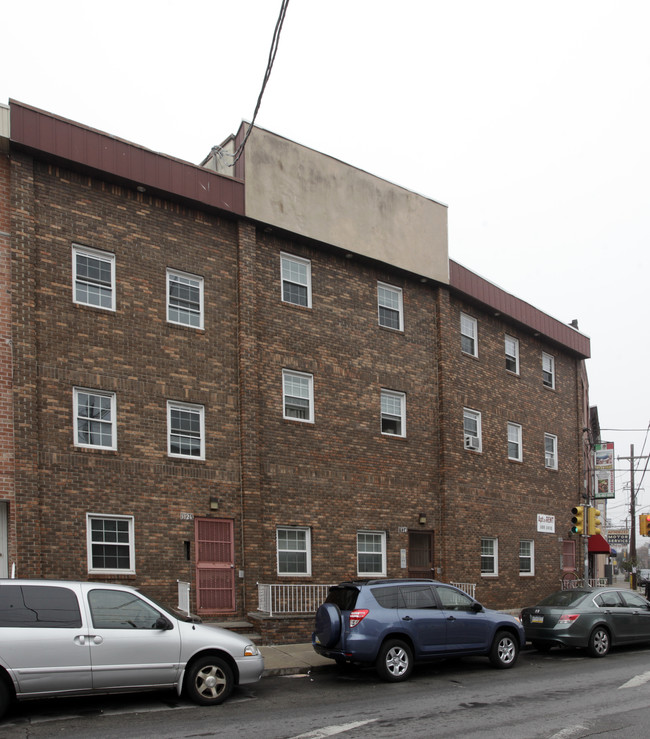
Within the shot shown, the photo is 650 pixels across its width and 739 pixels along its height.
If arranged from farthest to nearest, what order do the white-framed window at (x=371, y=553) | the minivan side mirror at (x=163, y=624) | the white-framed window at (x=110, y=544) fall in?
the white-framed window at (x=371, y=553), the white-framed window at (x=110, y=544), the minivan side mirror at (x=163, y=624)

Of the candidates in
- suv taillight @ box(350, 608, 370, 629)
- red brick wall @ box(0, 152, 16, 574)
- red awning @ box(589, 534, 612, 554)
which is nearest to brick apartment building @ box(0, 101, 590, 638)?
red brick wall @ box(0, 152, 16, 574)

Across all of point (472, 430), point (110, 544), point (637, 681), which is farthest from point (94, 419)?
point (472, 430)

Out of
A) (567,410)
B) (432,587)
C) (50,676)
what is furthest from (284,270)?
(567,410)

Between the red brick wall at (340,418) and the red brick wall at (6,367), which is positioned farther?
the red brick wall at (340,418)

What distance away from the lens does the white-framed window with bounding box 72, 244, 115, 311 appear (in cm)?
1614

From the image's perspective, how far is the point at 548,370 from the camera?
2814cm

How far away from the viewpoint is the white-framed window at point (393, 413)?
2110 cm

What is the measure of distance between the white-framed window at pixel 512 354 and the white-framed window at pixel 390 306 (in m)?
5.42

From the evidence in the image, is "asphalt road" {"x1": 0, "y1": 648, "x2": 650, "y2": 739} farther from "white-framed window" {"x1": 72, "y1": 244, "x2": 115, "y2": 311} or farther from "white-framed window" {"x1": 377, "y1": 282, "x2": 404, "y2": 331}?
"white-framed window" {"x1": 377, "y1": 282, "x2": 404, "y2": 331}

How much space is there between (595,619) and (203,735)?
9.77 m

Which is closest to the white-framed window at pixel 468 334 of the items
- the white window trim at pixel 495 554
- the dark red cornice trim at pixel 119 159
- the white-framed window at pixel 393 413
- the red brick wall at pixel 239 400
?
the red brick wall at pixel 239 400

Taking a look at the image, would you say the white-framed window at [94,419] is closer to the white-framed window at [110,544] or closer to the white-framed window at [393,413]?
the white-framed window at [110,544]

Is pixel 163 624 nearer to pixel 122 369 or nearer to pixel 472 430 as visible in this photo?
pixel 122 369

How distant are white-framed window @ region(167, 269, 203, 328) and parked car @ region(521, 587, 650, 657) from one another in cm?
923
